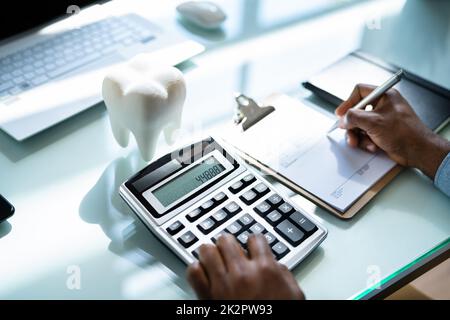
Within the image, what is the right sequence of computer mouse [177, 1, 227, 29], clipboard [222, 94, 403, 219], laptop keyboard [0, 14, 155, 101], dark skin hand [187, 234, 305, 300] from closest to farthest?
dark skin hand [187, 234, 305, 300]
clipboard [222, 94, 403, 219]
laptop keyboard [0, 14, 155, 101]
computer mouse [177, 1, 227, 29]

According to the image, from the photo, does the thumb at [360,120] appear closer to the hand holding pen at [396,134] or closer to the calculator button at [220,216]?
the hand holding pen at [396,134]

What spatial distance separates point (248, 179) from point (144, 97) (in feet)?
0.50

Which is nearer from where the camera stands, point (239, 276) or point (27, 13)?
point (239, 276)

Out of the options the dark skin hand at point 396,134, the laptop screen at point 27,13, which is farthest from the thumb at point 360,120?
the laptop screen at point 27,13

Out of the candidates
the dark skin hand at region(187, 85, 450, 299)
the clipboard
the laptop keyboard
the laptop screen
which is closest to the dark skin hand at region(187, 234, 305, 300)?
the dark skin hand at region(187, 85, 450, 299)

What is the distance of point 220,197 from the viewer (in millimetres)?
608

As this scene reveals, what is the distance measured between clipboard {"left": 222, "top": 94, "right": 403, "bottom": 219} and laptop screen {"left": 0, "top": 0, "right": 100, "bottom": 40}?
1.09ft

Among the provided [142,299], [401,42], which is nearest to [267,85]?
[401,42]

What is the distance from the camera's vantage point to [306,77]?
827mm

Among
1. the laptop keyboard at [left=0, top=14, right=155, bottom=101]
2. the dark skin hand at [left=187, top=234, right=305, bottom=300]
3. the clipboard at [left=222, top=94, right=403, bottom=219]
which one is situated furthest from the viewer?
the laptop keyboard at [left=0, top=14, right=155, bottom=101]

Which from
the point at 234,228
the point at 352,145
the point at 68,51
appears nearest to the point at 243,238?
the point at 234,228

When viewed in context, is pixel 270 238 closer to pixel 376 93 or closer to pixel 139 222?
pixel 139 222

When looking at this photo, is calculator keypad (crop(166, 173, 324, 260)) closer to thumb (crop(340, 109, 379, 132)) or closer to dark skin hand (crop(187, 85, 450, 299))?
→ dark skin hand (crop(187, 85, 450, 299))

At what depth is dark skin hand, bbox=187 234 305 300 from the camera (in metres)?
0.53
